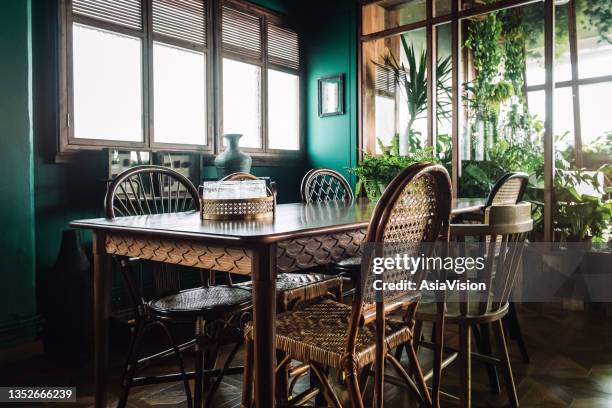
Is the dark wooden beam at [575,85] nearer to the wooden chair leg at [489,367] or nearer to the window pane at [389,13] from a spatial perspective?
the window pane at [389,13]

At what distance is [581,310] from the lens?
3326mm

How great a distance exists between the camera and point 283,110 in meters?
4.74

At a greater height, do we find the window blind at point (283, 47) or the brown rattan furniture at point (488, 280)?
the window blind at point (283, 47)

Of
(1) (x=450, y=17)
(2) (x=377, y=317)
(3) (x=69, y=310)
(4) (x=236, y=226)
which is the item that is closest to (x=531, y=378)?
(2) (x=377, y=317)

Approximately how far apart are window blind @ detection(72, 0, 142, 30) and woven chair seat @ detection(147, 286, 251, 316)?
2181 mm

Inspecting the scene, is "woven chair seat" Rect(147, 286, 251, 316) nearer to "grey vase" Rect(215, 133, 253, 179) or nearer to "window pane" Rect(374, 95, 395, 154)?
"grey vase" Rect(215, 133, 253, 179)

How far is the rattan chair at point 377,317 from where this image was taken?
1.21m

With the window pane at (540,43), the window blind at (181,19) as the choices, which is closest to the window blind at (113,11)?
the window blind at (181,19)

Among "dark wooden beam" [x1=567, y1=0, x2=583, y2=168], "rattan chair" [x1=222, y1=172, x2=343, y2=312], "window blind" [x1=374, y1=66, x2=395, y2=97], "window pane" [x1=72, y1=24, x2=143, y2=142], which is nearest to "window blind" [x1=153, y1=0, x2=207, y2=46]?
"window pane" [x1=72, y1=24, x2=143, y2=142]

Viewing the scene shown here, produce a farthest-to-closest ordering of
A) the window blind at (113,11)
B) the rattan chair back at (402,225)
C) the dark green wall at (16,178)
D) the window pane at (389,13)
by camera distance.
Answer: the window pane at (389,13) → the window blind at (113,11) → the dark green wall at (16,178) → the rattan chair back at (402,225)

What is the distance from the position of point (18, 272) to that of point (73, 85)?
121 cm

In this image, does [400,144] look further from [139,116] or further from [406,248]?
[406,248]

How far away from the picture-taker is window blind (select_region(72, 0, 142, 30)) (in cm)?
309

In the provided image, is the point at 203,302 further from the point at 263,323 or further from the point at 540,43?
the point at 540,43
